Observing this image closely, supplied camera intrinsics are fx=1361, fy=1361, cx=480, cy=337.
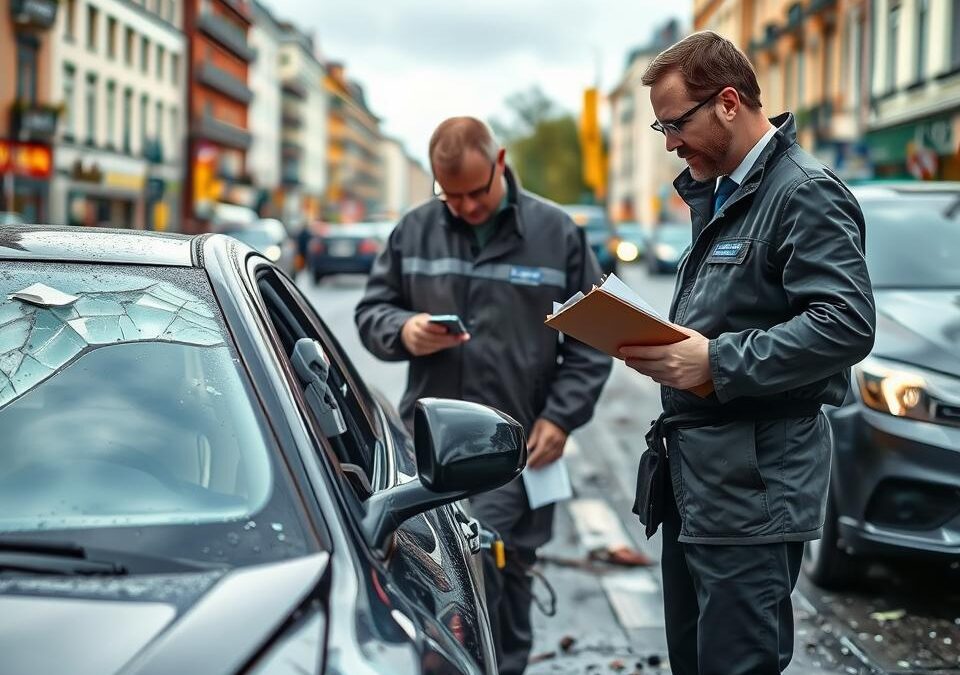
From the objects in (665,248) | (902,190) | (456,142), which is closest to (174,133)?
(665,248)

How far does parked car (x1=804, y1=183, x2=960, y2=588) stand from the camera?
15.6ft

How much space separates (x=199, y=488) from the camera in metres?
2.20

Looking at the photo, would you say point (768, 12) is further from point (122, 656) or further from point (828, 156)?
point (122, 656)

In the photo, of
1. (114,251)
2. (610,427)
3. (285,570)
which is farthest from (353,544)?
(610,427)

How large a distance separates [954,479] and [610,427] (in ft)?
19.5

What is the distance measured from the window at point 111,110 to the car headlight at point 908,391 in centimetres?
5028

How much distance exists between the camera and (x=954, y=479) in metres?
4.72

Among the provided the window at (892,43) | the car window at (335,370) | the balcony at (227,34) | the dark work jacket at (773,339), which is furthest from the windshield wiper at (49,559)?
the balcony at (227,34)

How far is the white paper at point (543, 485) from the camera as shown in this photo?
13.6 feet

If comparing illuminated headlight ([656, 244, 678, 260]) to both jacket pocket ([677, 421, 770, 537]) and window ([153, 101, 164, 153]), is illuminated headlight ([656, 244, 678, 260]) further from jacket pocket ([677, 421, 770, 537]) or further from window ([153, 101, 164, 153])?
jacket pocket ([677, 421, 770, 537])

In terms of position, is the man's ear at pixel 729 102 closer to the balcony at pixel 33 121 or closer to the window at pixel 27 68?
the balcony at pixel 33 121

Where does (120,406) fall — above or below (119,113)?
below

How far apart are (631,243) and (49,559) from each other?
40220 millimetres

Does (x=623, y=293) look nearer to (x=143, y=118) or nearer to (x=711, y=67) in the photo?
(x=711, y=67)
